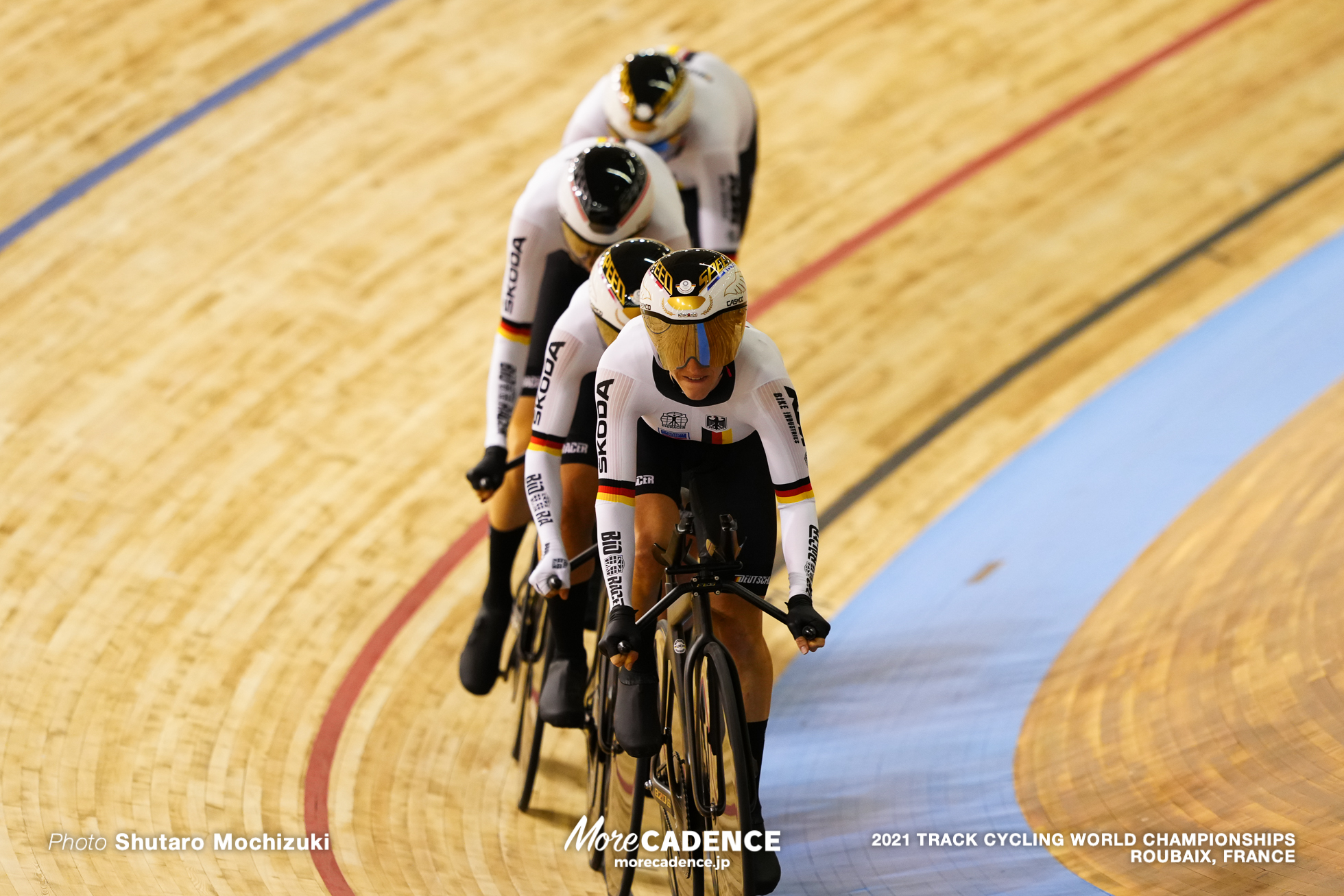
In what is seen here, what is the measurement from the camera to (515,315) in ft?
11.6

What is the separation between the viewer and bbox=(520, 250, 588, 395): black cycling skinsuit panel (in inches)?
140

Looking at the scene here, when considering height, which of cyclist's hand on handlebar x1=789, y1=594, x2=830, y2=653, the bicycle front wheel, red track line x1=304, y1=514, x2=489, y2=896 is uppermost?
cyclist's hand on handlebar x1=789, y1=594, x2=830, y2=653

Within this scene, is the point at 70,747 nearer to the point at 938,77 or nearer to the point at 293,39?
the point at 293,39

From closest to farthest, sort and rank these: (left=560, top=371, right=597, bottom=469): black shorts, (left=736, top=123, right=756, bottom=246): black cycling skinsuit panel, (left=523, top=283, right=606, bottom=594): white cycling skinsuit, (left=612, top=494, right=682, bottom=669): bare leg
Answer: (left=612, top=494, right=682, bottom=669): bare leg, (left=523, top=283, right=606, bottom=594): white cycling skinsuit, (left=560, top=371, right=597, bottom=469): black shorts, (left=736, top=123, right=756, bottom=246): black cycling skinsuit panel

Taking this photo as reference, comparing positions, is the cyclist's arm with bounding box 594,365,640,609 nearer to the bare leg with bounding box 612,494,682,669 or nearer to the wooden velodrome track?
the bare leg with bounding box 612,494,682,669

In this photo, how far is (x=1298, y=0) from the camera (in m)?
6.85

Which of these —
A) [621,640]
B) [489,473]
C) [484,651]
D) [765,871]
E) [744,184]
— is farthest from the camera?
[744,184]

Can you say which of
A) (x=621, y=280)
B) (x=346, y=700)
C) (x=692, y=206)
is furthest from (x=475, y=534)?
(x=621, y=280)

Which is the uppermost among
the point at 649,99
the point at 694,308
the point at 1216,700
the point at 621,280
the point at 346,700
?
the point at 694,308

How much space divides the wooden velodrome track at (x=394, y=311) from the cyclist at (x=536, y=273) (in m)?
0.42

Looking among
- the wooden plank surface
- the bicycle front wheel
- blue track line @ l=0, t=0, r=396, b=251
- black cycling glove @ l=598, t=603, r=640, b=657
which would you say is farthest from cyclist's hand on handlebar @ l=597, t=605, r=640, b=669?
blue track line @ l=0, t=0, r=396, b=251

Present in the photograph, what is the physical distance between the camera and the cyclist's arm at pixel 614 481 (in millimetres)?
2777

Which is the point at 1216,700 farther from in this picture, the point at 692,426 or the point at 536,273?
the point at 536,273

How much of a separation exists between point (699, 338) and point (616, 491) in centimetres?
40
